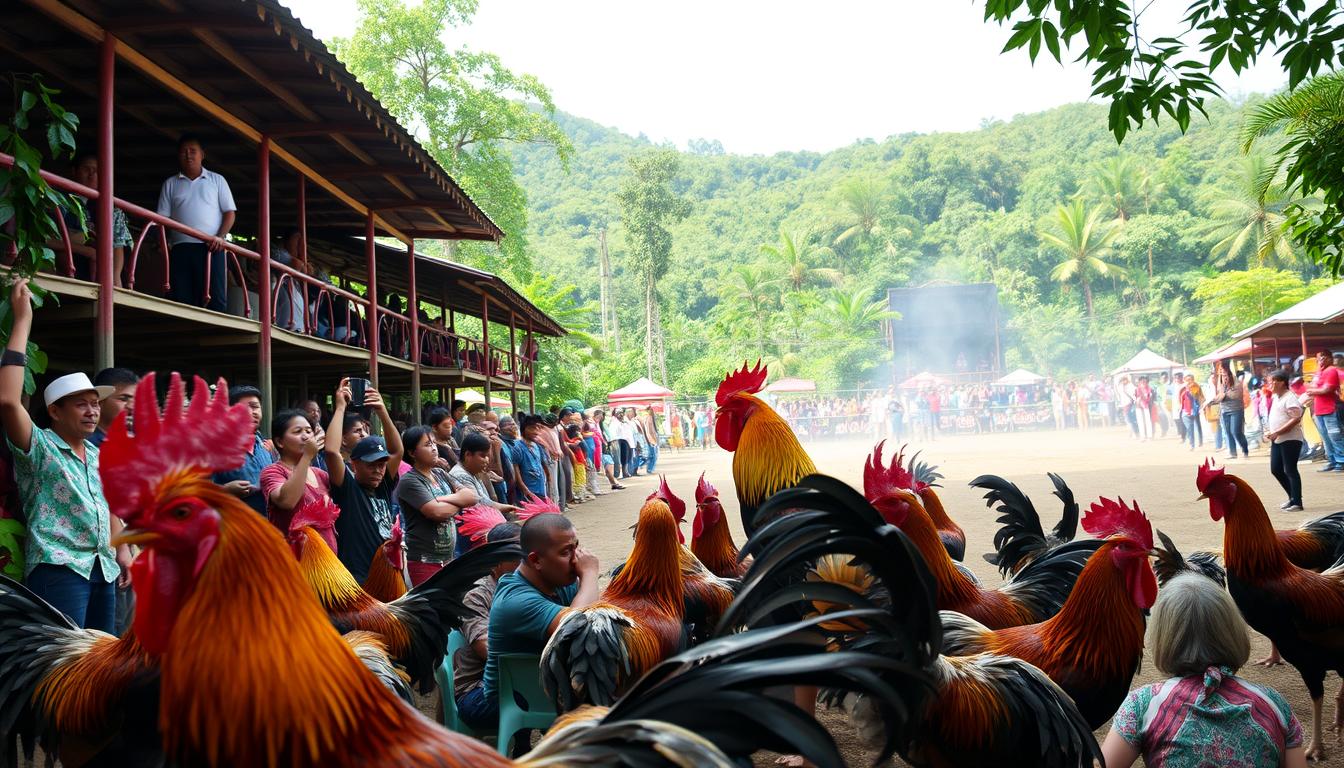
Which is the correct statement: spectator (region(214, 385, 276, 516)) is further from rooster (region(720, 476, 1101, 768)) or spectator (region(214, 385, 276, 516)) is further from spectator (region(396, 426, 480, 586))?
rooster (region(720, 476, 1101, 768))

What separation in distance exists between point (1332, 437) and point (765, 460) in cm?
1397

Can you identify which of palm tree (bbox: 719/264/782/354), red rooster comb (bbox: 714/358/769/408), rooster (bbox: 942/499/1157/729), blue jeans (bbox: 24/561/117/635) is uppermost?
palm tree (bbox: 719/264/782/354)

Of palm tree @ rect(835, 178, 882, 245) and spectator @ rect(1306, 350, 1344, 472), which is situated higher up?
palm tree @ rect(835, 178, 882, 245)

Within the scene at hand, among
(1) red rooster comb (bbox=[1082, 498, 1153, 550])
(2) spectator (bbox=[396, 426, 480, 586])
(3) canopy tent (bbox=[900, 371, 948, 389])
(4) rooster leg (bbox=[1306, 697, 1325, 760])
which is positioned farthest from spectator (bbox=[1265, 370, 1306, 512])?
(3) canopy tent (bbox=[900, 371, 948, 389])

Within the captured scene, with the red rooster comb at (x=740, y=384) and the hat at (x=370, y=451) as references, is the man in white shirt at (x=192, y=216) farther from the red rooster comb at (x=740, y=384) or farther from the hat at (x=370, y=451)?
the red rooster comb at (x=740, y=384)

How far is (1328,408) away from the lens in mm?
13938

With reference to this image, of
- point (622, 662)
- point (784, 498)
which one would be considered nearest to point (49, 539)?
point (622, 662)

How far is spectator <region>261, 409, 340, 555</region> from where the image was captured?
14.4 feet

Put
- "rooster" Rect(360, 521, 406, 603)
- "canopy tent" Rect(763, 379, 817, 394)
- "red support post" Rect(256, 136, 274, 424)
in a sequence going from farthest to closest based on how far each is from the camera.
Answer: "canopy tent" Rect(763, 379, 817, 394) < "red support post" Rect(256, 136, 274, 424) < "rooster" Rect(360, 521, 406, 603)

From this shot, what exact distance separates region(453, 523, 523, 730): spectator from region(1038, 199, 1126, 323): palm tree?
194 ft

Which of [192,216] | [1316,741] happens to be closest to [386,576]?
[1316,741]

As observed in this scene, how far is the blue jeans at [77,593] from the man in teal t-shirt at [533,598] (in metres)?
1.70

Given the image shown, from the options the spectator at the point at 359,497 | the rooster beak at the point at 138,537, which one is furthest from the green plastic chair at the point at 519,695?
the rooster beak at the point at 138,537

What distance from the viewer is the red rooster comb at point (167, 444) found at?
188 cm
